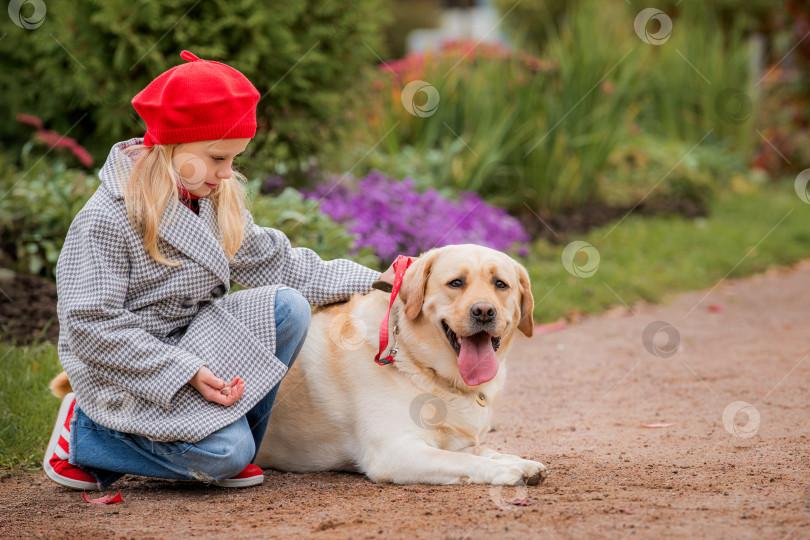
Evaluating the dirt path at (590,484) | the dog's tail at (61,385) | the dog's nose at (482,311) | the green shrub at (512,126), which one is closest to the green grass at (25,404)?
the dirt path at (590,484)

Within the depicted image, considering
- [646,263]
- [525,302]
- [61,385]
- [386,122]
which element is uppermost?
[646,263]

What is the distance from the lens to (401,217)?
621 centimetres

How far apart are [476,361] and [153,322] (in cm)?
114

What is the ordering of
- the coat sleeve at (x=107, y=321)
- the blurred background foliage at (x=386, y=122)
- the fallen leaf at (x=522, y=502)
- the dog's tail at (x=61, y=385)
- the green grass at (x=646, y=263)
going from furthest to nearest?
1. the blurred background foliage at (x=386, y=122)
2. the green grass at (x=646, y=263)
3. the dog's tail at (x=61, y=385)
4. the coat sleeve at (x=107, y=321)
5. the fallen leaf at (x=522, y=502)

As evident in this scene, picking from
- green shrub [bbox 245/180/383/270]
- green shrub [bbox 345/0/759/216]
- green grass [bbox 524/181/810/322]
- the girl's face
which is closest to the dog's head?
the girl's face

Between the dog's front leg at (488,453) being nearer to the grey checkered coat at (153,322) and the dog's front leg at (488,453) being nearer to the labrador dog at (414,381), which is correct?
the labrador dog at (414,381)

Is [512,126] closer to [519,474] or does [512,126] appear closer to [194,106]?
[194,106]

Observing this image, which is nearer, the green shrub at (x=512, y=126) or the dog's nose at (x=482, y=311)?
the dog's nose at (x=482, y=311)

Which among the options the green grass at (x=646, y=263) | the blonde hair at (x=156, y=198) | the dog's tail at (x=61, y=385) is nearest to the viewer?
the blonde hair at (x=156, y=198)

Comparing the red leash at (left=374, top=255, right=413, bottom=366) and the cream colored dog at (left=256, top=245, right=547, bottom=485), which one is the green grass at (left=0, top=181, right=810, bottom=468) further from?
the red leash at (left=374, top=255, right=413, bottom=366)

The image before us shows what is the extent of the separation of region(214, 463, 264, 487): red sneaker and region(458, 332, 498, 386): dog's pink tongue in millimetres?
837

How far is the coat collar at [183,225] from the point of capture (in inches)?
116

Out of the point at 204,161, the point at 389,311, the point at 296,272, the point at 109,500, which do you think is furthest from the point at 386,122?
the point at 109,500

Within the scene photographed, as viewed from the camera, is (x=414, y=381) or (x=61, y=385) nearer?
(x=414, y=381)
